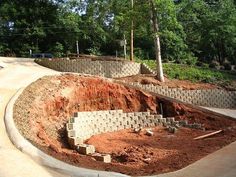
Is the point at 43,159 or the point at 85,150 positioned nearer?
the point at 43,159

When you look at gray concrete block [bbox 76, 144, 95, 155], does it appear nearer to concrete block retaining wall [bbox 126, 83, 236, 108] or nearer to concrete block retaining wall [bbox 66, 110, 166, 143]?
concrete block retaining wall [bbox 66, 110, 166, 143]

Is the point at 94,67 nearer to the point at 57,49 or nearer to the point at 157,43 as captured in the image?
the point at 157,43

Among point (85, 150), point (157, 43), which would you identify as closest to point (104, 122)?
point (85, 150)

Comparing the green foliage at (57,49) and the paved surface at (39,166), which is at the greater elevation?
→ the green foliage at (57,49)

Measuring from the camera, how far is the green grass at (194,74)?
1072 inches

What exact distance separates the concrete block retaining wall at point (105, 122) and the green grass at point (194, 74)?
8155 mm

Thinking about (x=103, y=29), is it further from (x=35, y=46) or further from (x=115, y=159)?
(x=115, y=159)

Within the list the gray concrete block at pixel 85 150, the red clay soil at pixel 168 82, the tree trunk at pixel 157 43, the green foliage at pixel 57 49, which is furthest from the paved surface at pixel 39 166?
the green foliage at pixel 57 49

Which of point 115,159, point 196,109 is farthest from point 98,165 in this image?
point 196,109

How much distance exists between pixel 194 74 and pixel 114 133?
1188 centimetres

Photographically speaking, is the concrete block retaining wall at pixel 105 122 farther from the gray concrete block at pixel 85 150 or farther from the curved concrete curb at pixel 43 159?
the curved concrete curb at pixel 43 159

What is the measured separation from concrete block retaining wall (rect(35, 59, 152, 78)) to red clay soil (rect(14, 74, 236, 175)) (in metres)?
4.93

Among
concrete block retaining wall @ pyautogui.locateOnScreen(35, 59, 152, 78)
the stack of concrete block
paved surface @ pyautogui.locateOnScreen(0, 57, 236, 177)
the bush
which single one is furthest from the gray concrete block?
the bush

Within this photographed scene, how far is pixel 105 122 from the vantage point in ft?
57.9
